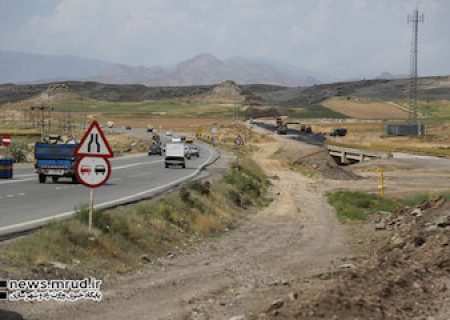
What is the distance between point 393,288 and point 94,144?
6238 millimetres

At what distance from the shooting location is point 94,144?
14.4 m

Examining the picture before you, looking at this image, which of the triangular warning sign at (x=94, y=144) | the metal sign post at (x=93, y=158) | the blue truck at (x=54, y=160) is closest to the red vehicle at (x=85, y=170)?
the metal sign post at (x=93, y=158)

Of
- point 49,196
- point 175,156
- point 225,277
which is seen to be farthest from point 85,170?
point 175,156

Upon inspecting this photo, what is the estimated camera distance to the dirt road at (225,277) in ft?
35.9

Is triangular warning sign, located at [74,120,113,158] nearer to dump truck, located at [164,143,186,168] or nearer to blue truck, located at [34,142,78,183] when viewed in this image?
blue truck, located at [34,142,78,183]

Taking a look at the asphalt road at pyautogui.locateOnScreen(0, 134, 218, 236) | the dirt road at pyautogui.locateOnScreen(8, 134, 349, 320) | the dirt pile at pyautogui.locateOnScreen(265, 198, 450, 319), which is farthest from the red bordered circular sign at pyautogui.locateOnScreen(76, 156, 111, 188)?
the dirt pile at pyautogui.locateOnScreen(265, 198, 450, 319)

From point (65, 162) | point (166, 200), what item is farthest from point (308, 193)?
point (166, 200)

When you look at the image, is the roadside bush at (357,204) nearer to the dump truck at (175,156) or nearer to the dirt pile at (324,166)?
the dump truck at (175,156)

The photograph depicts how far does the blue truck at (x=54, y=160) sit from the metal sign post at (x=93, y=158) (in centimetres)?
2018

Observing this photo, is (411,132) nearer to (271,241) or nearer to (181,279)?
(271,241)

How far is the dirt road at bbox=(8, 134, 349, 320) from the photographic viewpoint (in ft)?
35.9

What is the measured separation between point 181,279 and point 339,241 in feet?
33.6

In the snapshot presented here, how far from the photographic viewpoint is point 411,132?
11444 cm

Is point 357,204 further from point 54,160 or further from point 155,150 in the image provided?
point 155,150
